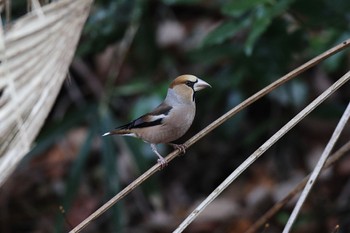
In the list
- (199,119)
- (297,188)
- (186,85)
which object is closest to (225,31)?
(186,85)

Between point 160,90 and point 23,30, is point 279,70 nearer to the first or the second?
point 160,90

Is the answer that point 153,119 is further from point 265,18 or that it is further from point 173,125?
point 265,18

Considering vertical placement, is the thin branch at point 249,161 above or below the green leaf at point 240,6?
below

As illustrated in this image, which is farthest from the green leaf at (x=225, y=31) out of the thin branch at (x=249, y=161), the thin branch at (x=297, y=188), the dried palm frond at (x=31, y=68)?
the thin branch at (x=249, y=161)

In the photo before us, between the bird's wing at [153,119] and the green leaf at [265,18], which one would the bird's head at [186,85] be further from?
the green leaf at [265,18]

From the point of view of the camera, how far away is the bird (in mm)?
2594

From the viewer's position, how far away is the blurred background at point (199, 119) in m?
3.69

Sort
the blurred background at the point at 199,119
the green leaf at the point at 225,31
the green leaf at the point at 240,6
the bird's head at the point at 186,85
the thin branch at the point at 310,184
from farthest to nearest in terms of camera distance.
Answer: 1. the blurred background at the point at 199,119
2. the green leaf at the point at 225,31
3. the green leaf at the point at 240,6
4. the bird's head at the point at 186,85
5. the thin branch at the point at 310,184

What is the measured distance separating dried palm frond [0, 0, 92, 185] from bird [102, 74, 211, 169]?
51 cm

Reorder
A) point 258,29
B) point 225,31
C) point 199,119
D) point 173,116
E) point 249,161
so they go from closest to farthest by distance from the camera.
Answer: point 249,161, point 173,116, point 258,29, point 225,31, point 199,119

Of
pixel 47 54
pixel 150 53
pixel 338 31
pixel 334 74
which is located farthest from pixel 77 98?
pixel 47 54

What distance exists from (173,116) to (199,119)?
207cm

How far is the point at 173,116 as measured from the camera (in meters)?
2.61

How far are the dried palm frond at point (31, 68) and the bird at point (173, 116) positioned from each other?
507mm
